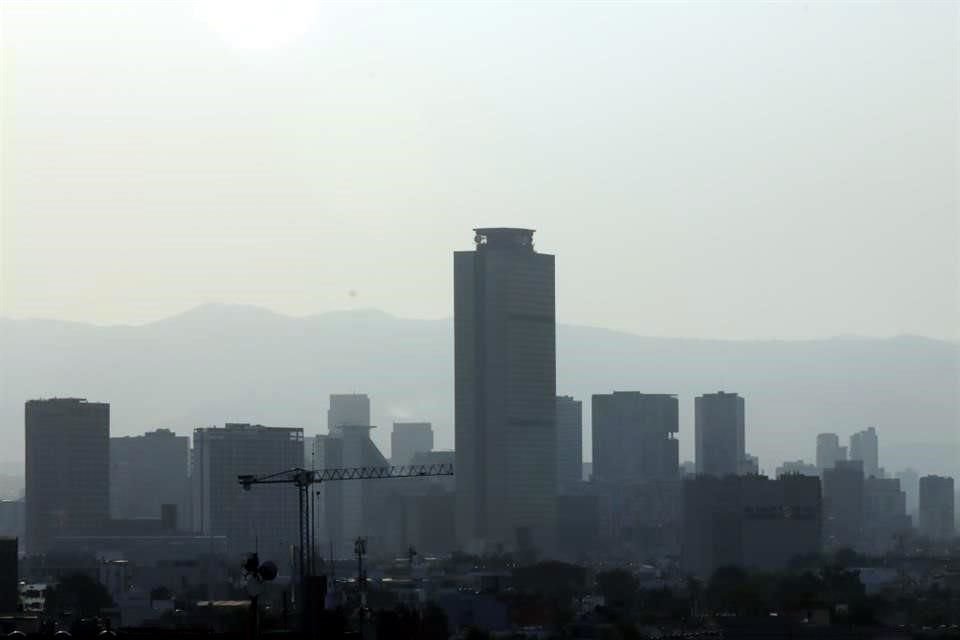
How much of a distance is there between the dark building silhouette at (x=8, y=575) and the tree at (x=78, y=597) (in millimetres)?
20227

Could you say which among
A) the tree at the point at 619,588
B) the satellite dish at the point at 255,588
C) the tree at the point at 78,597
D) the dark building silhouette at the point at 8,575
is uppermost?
the satellite dish at the point at 255,588

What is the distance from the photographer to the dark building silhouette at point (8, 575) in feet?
351

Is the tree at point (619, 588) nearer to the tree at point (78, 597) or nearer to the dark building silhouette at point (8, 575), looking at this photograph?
the tree at point (78, 597)

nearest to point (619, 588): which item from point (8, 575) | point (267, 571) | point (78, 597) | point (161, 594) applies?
point (161, 594)

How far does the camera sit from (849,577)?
531ft

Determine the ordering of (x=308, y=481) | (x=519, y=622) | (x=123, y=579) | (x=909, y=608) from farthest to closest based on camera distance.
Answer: (x=123, y=579) < (x=519, y=622) < (x=909, y=608) < (x=308, y=481)

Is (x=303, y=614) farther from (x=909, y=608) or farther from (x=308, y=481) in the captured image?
(x=909, y=608)

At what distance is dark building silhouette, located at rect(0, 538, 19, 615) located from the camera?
4213 inches

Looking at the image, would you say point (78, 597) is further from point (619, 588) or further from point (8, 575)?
point (8, 575)

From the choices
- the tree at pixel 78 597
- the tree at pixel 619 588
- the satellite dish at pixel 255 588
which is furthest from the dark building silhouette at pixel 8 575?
the satellite dish at pixel 255 588

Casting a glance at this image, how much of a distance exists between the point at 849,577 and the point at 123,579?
59.8 metres

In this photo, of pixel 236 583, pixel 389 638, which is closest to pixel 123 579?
pixel 236 583

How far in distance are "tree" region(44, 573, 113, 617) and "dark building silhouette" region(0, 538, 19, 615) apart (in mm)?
20227

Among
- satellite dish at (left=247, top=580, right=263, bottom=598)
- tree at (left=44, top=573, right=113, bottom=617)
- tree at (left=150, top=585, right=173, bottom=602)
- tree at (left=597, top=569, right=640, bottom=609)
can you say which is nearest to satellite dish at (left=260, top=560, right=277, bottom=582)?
satellite dish at (left=247, top=580, right=263, bottom=598)
